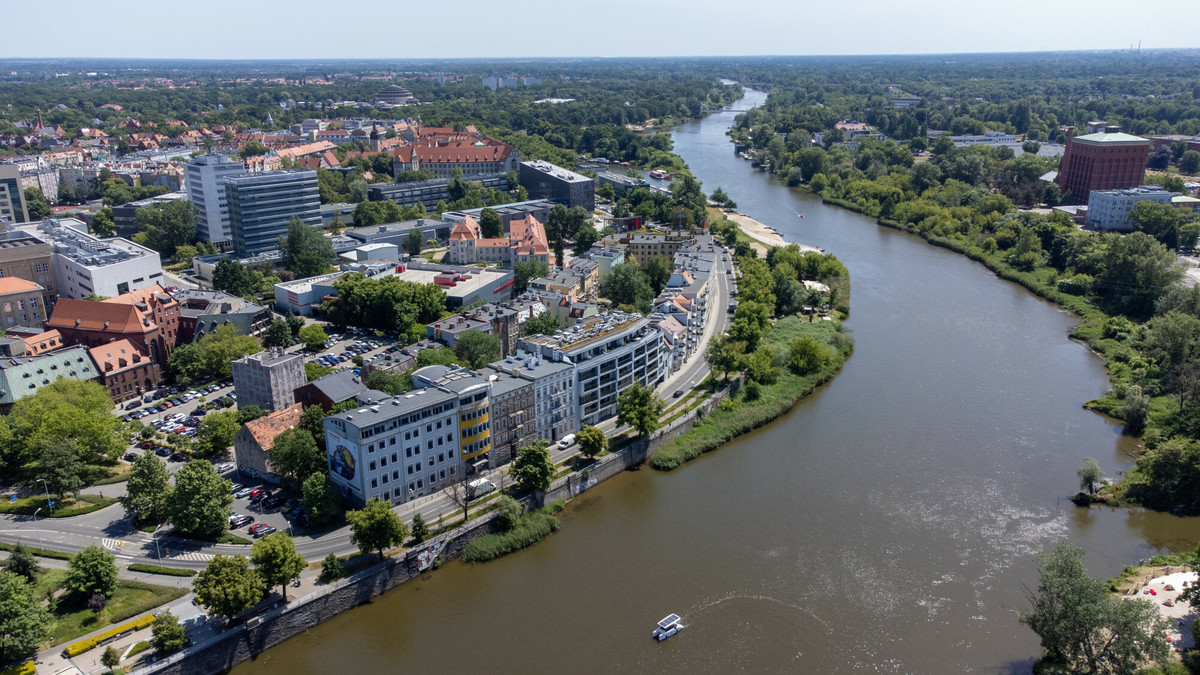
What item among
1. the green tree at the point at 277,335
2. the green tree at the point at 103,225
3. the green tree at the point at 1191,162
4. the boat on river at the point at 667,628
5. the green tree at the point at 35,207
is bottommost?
the boat on river at the point at 667,628

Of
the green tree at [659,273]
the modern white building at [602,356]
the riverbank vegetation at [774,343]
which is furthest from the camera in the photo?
the green tree at [659,273]

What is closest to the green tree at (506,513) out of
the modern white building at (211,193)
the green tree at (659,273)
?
the green tree at (659,273)

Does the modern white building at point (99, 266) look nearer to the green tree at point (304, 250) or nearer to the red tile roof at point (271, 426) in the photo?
the green tree at point (304, 250)

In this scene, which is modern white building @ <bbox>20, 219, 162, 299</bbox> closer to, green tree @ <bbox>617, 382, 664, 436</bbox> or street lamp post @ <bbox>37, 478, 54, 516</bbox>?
street lamp post @ <bbox>37, 478, 54, 516</bbox>

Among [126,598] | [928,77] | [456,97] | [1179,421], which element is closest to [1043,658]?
[1179,421]

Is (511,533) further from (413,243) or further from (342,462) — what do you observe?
(413,243)

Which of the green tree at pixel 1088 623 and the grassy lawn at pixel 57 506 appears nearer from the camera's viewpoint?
the green tree at pixel 1088 623
